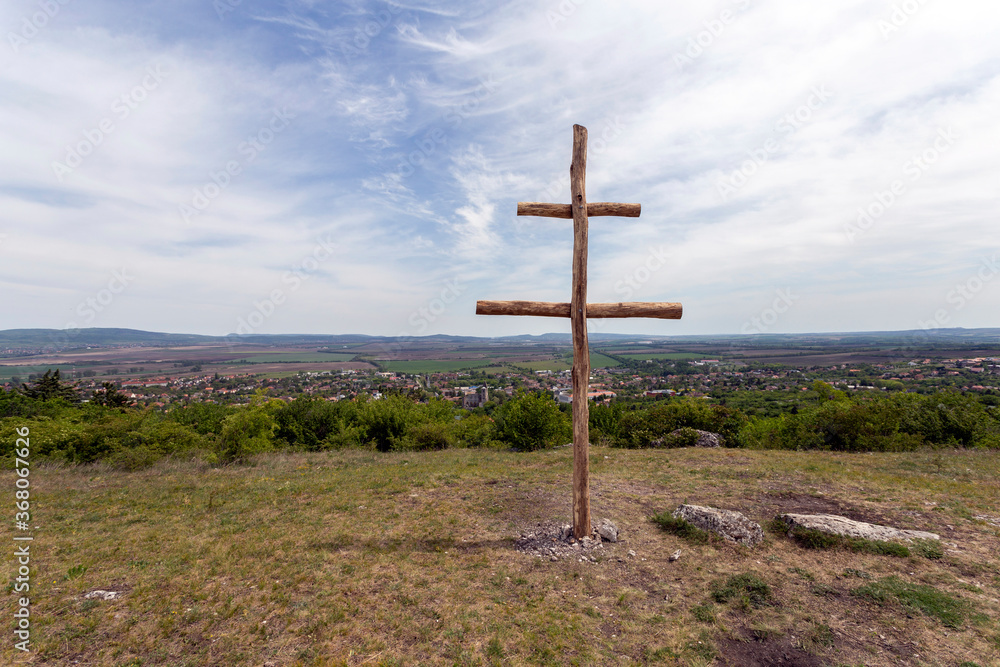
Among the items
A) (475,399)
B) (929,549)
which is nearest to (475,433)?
(929,549)

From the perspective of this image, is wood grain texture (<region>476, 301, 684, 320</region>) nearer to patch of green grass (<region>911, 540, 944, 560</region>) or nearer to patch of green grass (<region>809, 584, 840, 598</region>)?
patch of green grass (<region>809, 584, 840, 598</region>)

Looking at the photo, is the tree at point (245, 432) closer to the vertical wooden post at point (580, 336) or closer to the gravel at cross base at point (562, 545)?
the gravel at cross base at point (562, 545)

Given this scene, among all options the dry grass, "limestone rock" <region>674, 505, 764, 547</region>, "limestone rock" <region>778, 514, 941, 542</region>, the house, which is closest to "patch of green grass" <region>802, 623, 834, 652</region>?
the dry grass

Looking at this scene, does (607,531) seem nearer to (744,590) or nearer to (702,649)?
(744,590)

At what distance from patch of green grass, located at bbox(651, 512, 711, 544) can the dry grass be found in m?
0.18

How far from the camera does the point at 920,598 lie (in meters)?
4.32

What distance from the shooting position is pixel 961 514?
22.1ft

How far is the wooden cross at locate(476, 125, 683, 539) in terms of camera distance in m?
6.20

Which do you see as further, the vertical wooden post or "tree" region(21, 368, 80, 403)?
"tree" region(21, 368, 80, 403)

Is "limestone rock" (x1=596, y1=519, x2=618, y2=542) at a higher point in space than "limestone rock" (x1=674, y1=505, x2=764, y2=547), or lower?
lower

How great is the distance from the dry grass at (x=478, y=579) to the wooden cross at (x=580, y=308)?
1.21 m

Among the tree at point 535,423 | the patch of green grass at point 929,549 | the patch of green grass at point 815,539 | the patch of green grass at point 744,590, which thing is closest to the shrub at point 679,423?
the tree at point 535,423

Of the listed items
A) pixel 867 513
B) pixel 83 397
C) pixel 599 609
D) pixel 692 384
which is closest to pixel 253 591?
pixel 599 609

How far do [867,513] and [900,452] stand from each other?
33.7 feet
